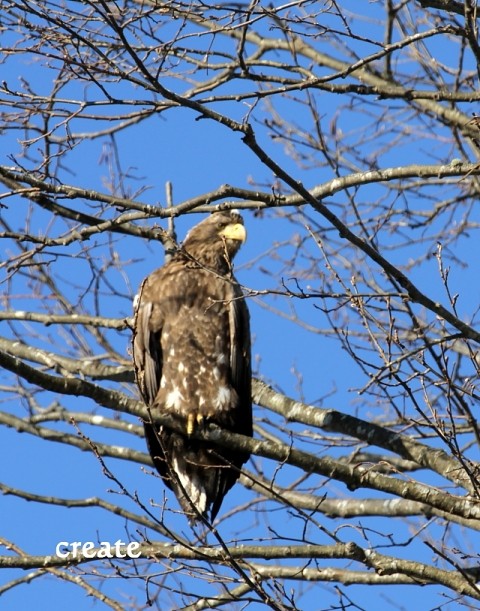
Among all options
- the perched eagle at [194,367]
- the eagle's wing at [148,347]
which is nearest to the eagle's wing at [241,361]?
the perched eagle at [194,367]

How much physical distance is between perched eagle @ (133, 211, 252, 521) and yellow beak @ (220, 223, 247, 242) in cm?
48

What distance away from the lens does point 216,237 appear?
7.05 m

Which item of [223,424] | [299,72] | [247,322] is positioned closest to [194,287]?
[247,322]

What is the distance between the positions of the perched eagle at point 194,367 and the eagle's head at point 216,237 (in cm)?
33

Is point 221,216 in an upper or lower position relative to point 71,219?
upper

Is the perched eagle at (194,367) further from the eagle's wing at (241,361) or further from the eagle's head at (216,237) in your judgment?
the eagle's head at (216,237)

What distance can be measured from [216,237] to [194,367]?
103 centimetres

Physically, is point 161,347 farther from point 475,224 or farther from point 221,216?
point 475,224

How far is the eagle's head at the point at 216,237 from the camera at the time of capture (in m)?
6.97

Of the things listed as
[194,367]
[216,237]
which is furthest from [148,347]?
[216,237]

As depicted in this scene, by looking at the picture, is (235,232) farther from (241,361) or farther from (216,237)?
(241,361)

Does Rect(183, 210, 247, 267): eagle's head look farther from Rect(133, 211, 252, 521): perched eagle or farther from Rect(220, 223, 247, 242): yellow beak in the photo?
Rect(133, 211, 252, 521): perched eagle

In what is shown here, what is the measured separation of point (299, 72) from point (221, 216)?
1.03 meters

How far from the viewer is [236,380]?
20.9ft
